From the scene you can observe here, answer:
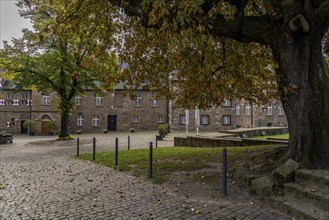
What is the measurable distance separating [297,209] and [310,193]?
44 cm

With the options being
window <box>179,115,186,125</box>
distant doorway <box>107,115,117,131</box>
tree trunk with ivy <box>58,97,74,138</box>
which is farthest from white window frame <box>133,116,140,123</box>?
tree trunk with ivy <box>58,97,74,138</box>

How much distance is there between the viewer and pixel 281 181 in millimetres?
5785

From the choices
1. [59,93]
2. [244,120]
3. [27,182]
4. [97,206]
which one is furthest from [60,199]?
[244,120]

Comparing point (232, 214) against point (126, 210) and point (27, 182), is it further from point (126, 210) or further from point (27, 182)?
point (27, 182)

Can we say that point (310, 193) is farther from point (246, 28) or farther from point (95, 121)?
point (95, 121)

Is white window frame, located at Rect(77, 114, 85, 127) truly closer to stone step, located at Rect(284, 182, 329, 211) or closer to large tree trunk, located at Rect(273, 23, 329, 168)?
large tree trunk, located at Rect(273, 23, 329, 168)

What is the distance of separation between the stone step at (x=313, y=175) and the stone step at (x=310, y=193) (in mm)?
125

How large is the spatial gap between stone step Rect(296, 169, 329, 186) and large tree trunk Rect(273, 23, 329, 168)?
512 millimetres

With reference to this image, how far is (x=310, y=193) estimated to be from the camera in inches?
199

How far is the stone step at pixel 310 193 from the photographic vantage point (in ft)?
15.7

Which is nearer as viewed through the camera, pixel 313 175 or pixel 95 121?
pixel 313 175

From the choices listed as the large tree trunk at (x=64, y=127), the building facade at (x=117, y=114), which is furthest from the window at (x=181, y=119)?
the large tree trunk at (x=64, y=127)

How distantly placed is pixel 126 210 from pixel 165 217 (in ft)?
2.94

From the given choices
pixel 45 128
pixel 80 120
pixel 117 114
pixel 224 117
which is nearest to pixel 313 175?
pixel 224 117
